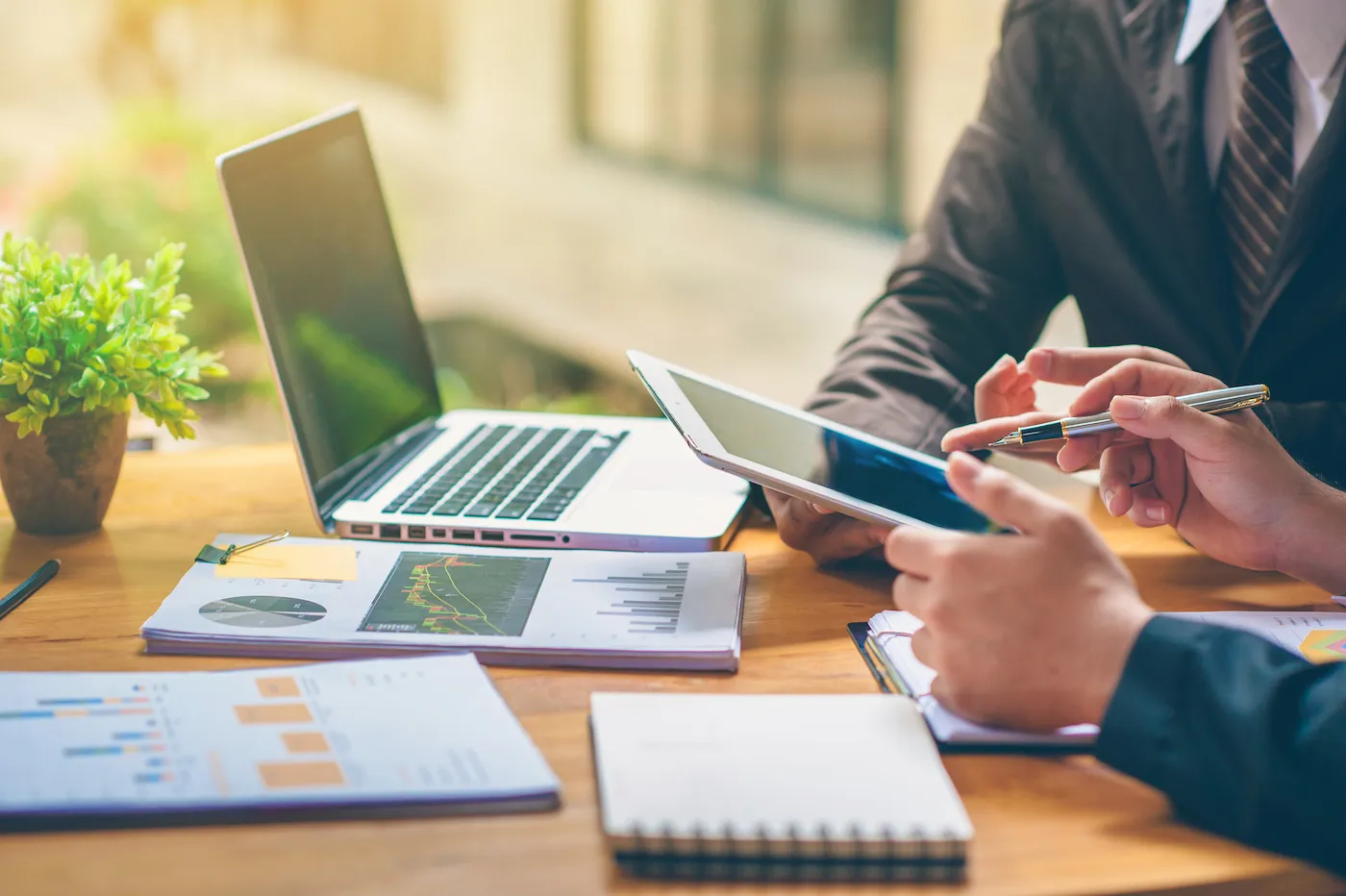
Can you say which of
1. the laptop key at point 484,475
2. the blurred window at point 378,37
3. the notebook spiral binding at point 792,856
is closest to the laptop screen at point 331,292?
the laptop key at point 484,475

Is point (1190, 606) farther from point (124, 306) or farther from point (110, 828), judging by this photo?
point (124, 306)

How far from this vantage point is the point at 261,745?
2.29 feet

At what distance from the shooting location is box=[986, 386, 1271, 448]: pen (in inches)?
38.3

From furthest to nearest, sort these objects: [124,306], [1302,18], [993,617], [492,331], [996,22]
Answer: [492,331], [996,22], [1302,18], [124,306], [993,617]

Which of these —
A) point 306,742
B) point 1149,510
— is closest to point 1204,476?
point 1149,510

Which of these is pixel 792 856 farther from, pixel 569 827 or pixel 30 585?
pixel 30 585

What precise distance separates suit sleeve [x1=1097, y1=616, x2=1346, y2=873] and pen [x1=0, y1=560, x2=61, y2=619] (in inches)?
32.0

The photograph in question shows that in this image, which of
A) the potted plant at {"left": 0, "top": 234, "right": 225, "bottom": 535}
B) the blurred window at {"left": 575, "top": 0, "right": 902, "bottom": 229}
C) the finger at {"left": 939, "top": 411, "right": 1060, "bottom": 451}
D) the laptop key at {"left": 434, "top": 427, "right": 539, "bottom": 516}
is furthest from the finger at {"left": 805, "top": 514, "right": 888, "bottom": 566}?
the blurred window at {"left": 575, "top": 0, "right": 902, "bottom": 229}

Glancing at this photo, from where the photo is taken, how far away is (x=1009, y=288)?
147 centimetres

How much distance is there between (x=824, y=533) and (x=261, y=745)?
1.72 feet

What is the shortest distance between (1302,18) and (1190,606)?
26.9 inches

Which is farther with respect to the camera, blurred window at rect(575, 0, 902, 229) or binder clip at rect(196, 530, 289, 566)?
blurred window at rect(575, 0, 902, 229)

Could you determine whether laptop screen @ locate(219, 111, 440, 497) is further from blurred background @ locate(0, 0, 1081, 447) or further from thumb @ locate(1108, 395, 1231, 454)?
blurred background @ locate(0, 0, 1081, 447)

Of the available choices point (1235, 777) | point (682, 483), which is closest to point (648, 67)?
point (682, 483)
